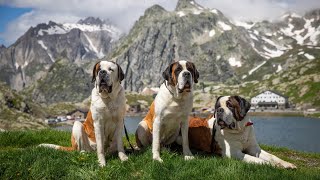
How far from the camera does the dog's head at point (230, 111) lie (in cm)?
1130

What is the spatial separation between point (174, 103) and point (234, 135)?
209 centimetres

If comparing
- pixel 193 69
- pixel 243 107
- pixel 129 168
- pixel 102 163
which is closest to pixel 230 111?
pixel 243 107

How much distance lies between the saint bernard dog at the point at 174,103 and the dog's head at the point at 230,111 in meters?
0.89

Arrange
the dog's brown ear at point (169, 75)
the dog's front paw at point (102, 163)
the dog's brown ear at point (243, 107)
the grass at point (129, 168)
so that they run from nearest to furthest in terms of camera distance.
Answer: the grass at point (129, 168) < the dog's front paw at point (102, 163) < the dog's brown ear at point (169, 75) < the dog's brown ear at point (243, 107)

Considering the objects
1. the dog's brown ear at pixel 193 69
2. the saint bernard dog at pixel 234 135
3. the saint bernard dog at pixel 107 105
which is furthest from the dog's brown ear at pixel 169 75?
the saint bernard dog at pixel 234 135

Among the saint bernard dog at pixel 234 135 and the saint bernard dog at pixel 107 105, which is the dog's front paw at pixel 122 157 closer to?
the saint bernard dog at pixel 107 105

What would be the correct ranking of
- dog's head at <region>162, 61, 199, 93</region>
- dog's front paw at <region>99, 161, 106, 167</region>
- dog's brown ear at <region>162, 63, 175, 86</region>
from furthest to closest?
dog's brown ear at <region>162, 63, 175, 86</region> → dog's head at <region>162, 61, 199, 93</region> → dog's front paw at <region>99, 161, 106, 167</region>

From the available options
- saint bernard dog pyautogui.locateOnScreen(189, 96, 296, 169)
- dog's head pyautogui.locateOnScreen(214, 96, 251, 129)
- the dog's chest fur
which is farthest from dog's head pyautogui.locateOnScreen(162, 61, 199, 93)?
the dog's chest fur

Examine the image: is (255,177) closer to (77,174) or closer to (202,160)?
(202,160)

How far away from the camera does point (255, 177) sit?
9.09 metres

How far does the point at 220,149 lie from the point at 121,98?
3.50m

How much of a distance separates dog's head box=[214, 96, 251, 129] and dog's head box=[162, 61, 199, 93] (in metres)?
1.10

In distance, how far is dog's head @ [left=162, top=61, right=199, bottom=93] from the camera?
1086 cm

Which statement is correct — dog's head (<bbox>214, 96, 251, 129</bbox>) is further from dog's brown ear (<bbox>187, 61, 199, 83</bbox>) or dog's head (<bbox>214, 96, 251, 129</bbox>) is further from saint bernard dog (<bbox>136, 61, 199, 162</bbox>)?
dog's brown ear (<bbox>187, 61, 199, 83</bbox>)
